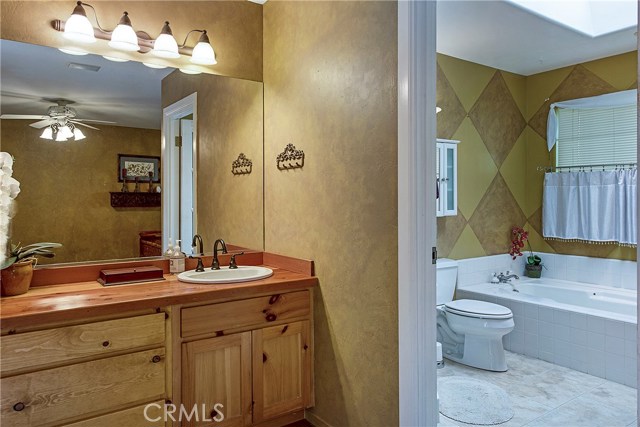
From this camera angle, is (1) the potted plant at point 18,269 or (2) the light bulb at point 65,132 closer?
(1) the potted plant at point 18,269

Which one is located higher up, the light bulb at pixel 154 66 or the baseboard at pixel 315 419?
the light bulb at pixel 154 66

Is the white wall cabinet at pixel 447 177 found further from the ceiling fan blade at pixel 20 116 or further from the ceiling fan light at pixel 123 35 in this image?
the ceiling fan blade at pixel 20 116

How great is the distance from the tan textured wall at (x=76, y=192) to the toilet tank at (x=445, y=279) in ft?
8.14

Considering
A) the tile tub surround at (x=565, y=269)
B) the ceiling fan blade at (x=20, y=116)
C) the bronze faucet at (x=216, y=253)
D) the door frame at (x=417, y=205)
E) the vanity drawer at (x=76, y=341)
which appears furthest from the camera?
the tile tub surround at (x=565, y=269)

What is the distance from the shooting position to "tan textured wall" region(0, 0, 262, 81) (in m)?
2.02

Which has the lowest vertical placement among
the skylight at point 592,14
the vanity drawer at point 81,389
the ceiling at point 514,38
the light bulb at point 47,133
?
the vanity drawer at point 81,389

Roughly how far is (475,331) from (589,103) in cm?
246

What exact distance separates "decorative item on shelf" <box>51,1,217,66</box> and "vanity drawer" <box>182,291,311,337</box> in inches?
55.2

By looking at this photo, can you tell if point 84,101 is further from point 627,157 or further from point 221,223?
point 627,157

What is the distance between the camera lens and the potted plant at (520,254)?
14.2ft

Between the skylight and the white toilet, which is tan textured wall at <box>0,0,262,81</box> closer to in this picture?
A: the skylight

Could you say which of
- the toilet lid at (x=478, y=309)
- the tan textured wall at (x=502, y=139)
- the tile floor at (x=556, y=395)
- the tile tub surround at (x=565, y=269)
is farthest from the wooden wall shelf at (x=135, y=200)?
the tile tub surround at (x=565, y=269)

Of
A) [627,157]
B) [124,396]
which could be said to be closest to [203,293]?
[124,396]

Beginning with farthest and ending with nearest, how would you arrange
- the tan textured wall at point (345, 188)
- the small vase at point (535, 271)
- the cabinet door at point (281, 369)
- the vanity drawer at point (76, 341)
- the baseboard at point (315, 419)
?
1. the small vase at point (535, 271)
2. the baseboard at point (315, 419)
3. the cabinet door at point (281, 369)
4. the tan textured wall at point (345, 188)
5. the vanity drawer at point (76, 341)
